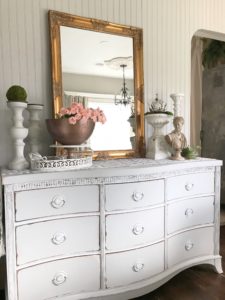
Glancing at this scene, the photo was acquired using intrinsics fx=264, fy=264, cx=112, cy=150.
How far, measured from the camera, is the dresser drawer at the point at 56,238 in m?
1.38

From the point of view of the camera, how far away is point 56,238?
4.73 ft

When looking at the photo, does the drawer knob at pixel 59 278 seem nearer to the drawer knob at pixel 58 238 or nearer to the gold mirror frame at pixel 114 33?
the drawer knob at pixel 58 238

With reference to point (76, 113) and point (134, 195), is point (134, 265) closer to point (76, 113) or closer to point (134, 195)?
point (134, 195)

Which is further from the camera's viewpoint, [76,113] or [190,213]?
[190,213]

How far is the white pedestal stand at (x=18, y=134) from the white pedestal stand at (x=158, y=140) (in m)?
0.91

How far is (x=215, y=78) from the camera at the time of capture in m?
3.71

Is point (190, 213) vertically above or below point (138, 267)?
above

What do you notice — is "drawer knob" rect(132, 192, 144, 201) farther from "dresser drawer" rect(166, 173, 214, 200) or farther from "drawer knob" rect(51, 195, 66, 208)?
"drawer knob" rect(51, 195, 66, 208)

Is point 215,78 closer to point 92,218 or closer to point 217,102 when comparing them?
point 217,102

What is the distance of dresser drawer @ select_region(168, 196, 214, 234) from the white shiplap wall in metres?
0.75

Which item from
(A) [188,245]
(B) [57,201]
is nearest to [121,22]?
(B) [57,201]

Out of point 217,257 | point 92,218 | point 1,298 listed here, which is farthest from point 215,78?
point 1,298

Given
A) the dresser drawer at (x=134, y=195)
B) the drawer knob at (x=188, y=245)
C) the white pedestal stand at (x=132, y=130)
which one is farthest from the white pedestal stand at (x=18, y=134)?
the drawer knob at (x=188, y=245)

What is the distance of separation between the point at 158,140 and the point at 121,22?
0.97m
